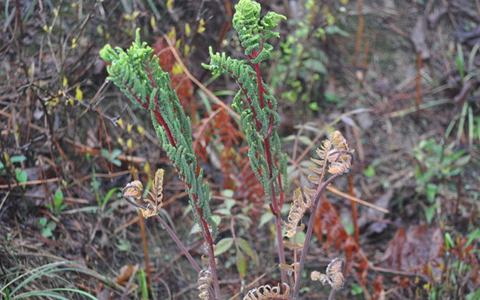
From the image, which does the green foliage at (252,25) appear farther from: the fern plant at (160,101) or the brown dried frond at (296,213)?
the brown dried frond at (296,213)

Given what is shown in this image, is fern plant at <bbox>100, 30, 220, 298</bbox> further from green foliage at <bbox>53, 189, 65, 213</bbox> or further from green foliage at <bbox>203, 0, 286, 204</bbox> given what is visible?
green foliage at <bbox>53, 189, 65, 213</bbox>

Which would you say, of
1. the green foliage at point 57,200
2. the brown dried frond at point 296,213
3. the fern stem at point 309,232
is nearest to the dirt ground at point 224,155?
the green foliage at point 57,200

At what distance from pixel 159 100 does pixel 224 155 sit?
1109mm

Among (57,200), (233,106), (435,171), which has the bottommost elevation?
(435,171)

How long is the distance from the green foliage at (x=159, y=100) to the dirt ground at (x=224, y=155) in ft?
1.99

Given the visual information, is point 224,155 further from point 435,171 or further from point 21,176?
point 435,171

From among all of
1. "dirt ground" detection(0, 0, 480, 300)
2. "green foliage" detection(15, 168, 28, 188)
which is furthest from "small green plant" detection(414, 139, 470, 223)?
"green foliage" detection(15, 168, 28, 188)

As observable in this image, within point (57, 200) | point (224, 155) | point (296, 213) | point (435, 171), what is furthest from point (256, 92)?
point (435, 171)

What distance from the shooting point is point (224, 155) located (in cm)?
231

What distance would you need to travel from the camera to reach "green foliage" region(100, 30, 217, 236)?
1141mm

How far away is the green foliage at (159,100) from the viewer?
1141 mm

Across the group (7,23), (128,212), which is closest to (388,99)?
(128,212)

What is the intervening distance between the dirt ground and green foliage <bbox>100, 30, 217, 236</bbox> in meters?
0.61

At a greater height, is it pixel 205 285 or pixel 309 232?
pixel 309 232
